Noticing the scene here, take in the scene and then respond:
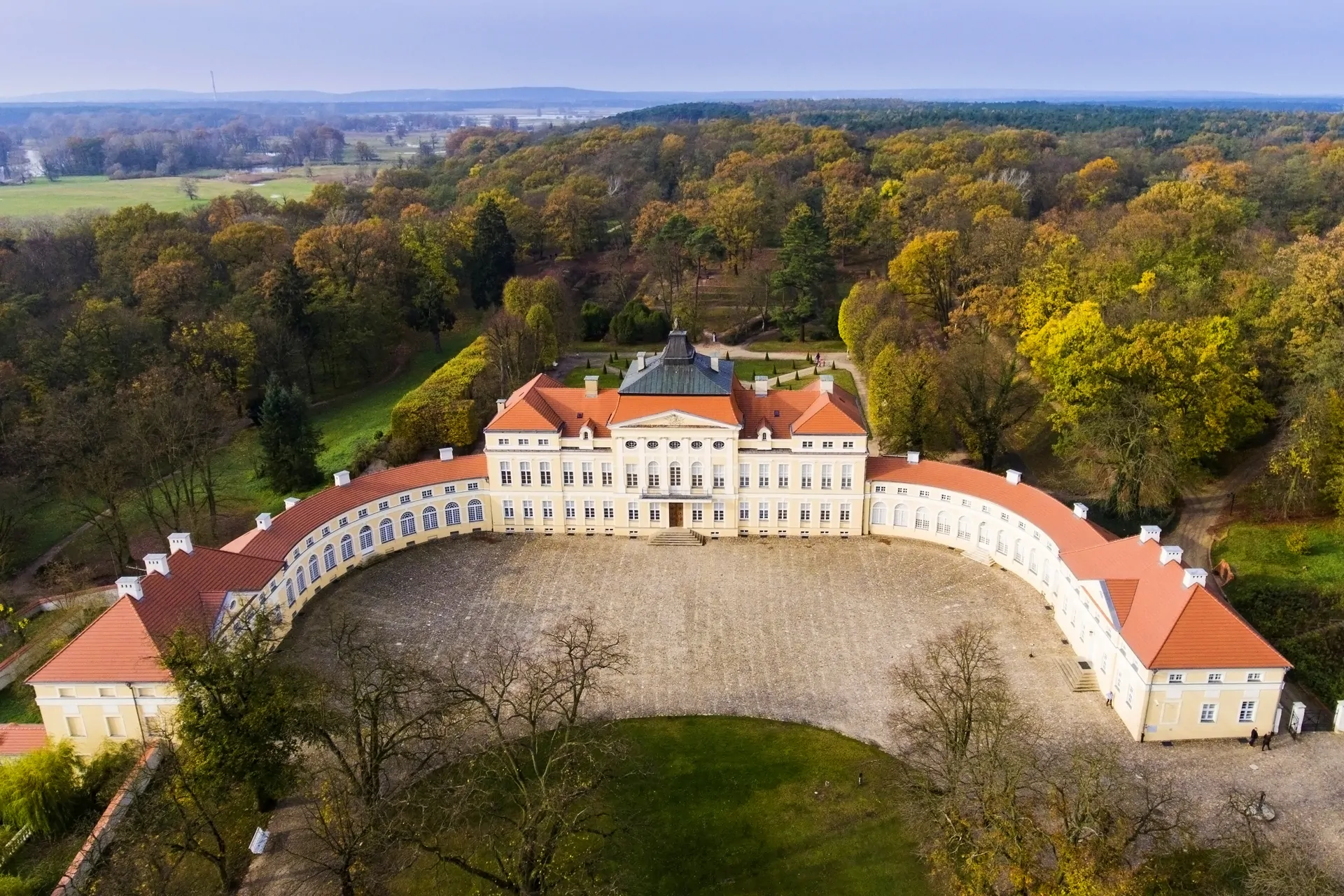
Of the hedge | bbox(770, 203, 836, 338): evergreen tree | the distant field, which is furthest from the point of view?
the distant field

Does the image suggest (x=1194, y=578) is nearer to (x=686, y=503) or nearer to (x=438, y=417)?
(x=686, y=503)

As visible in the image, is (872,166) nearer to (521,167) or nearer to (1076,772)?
(521,167)

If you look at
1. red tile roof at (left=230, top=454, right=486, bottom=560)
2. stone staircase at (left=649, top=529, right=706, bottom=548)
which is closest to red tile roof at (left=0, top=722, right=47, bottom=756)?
red tile roof at (left=230, top=454, right=486, bottom=560)

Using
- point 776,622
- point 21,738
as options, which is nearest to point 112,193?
point 21,738

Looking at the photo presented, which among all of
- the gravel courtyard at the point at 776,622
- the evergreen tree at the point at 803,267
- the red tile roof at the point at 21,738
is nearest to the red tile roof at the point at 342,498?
the gravel courtyard at the point at 776,622

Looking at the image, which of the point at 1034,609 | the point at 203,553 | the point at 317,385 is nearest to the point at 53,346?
the point at 317,385

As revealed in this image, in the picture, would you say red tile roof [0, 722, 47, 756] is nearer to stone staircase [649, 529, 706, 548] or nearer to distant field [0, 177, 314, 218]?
stone staircase [649, 529, 706, 548]
